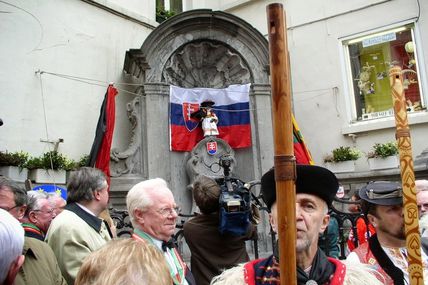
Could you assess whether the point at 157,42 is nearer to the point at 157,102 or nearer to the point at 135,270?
the point at 157,102

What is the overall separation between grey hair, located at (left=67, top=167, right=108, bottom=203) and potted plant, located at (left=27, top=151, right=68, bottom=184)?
4.52 m

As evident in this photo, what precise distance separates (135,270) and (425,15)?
9517mm

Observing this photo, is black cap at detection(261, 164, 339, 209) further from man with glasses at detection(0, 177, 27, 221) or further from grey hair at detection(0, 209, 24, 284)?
man with glasses at detection(0, 177, 27, 221)

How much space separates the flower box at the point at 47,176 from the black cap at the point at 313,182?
243 inches

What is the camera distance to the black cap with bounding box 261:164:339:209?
5.83 ft

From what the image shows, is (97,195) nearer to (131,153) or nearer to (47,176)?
(47,176)

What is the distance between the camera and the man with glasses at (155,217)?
8.43 ft

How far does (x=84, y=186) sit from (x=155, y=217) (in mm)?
696

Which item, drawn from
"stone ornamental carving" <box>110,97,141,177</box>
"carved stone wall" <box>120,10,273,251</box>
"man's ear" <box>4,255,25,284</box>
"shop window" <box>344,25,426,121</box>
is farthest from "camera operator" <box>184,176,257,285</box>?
"shop window" <box>344,25,426,121</box>

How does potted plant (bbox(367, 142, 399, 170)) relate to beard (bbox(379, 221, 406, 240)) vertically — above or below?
above

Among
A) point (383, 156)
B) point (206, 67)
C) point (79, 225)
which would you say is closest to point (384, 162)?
point (383, 156)

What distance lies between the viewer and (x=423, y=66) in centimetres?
902

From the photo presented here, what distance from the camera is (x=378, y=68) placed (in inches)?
386

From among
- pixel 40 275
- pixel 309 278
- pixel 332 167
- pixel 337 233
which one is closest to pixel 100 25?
pixel 332 167
